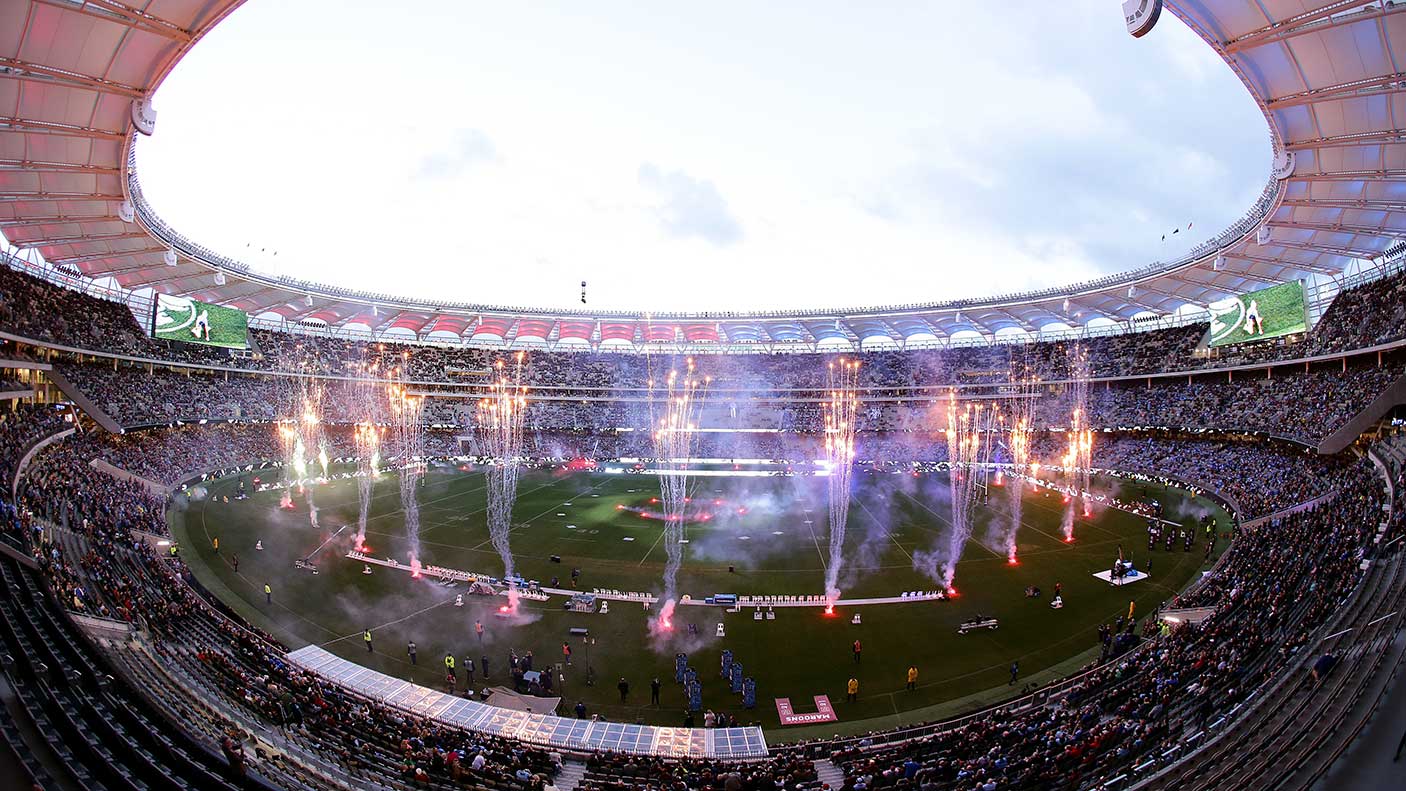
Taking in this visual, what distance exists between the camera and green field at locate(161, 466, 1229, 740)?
21.4 metres

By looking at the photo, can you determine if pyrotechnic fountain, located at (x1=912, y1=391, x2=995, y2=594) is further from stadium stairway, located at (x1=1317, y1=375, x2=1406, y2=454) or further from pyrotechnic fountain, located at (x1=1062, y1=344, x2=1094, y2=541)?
stadium stairway, located at (x1=1317, y1=375, x2=1406, y2=454)

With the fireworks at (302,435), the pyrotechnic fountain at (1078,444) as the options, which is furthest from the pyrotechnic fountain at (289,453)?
the pyrotechnic fountain at (1078,444)

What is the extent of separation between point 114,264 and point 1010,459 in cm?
7887

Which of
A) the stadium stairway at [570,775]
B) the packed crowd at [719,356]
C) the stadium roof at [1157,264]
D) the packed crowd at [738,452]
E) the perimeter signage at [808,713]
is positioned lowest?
the perimeter signage at [808,713]

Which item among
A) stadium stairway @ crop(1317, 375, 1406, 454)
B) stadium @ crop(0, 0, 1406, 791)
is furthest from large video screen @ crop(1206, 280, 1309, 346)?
stadium stairway @ crop(1317, 375, 1406, 454)

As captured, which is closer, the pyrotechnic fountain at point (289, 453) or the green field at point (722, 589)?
the green field at point (722, 589)

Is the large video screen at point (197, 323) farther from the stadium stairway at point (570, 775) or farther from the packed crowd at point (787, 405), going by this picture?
the stadium stairway at point (570, 775)

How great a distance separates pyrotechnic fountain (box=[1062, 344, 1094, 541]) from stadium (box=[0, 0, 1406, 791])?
0.46m

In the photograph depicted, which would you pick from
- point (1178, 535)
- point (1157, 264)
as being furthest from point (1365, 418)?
point (1157, 264)

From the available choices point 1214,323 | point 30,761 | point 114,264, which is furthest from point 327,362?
point 1214,323

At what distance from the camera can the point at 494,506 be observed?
45.2 m

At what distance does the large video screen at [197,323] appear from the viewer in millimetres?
54750

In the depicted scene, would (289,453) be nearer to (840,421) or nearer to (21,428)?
(21,428)

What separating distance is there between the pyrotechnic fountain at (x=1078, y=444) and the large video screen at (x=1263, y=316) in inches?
526
